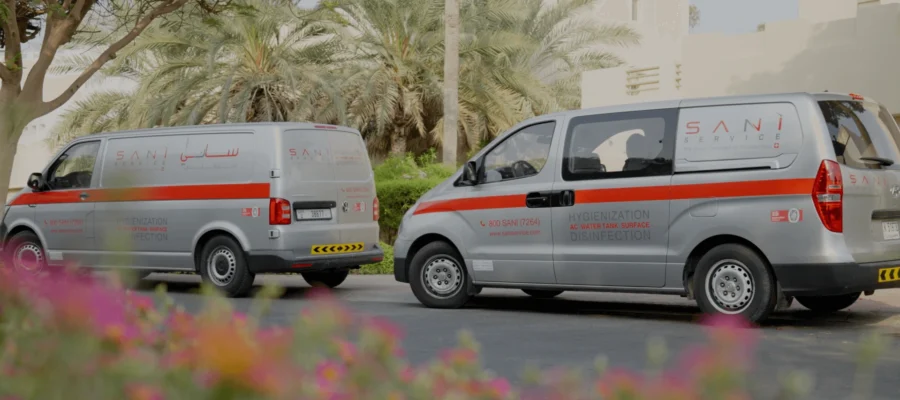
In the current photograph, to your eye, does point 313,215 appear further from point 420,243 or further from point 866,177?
point 866,177

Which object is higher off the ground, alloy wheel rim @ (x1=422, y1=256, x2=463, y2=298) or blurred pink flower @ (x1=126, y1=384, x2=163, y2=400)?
blurred pink flower @ (x1=126, y1=384, x2=163, y2=400)

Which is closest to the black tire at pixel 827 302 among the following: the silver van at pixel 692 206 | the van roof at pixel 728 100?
the silver van at pixel 692 206

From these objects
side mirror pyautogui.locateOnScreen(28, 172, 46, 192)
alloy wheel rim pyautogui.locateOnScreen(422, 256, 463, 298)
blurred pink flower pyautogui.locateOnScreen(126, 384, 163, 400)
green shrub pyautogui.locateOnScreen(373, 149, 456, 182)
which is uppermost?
green shrub pyautogui.locateOnScreen(373, 149, 456, 182)

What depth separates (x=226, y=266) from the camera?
12.8m

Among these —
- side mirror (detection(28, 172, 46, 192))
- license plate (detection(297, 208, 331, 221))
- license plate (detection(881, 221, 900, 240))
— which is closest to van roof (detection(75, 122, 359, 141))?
license plate (detection(297, 208, 331, 221))

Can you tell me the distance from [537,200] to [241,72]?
17599 millimetres

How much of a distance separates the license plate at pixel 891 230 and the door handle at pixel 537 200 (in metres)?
2.94

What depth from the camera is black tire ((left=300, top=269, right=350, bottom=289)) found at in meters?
14.4

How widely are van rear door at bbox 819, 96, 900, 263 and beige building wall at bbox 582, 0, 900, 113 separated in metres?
12.5

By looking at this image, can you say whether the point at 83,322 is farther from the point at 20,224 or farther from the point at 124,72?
the point at 124,72

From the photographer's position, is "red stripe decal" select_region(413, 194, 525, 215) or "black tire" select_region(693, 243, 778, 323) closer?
"black tire" select_region(693, 243, 778, 323)

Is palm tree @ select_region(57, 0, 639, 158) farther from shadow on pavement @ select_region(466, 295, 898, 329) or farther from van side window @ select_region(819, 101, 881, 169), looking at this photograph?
Answer: van side window @ select_region(819, 101, 881, 169)

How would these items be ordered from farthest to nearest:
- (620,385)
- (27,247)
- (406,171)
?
(406,171), (27,247), (620,385)

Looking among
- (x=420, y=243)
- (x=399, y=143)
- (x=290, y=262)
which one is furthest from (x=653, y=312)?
(x=399, y=143)
